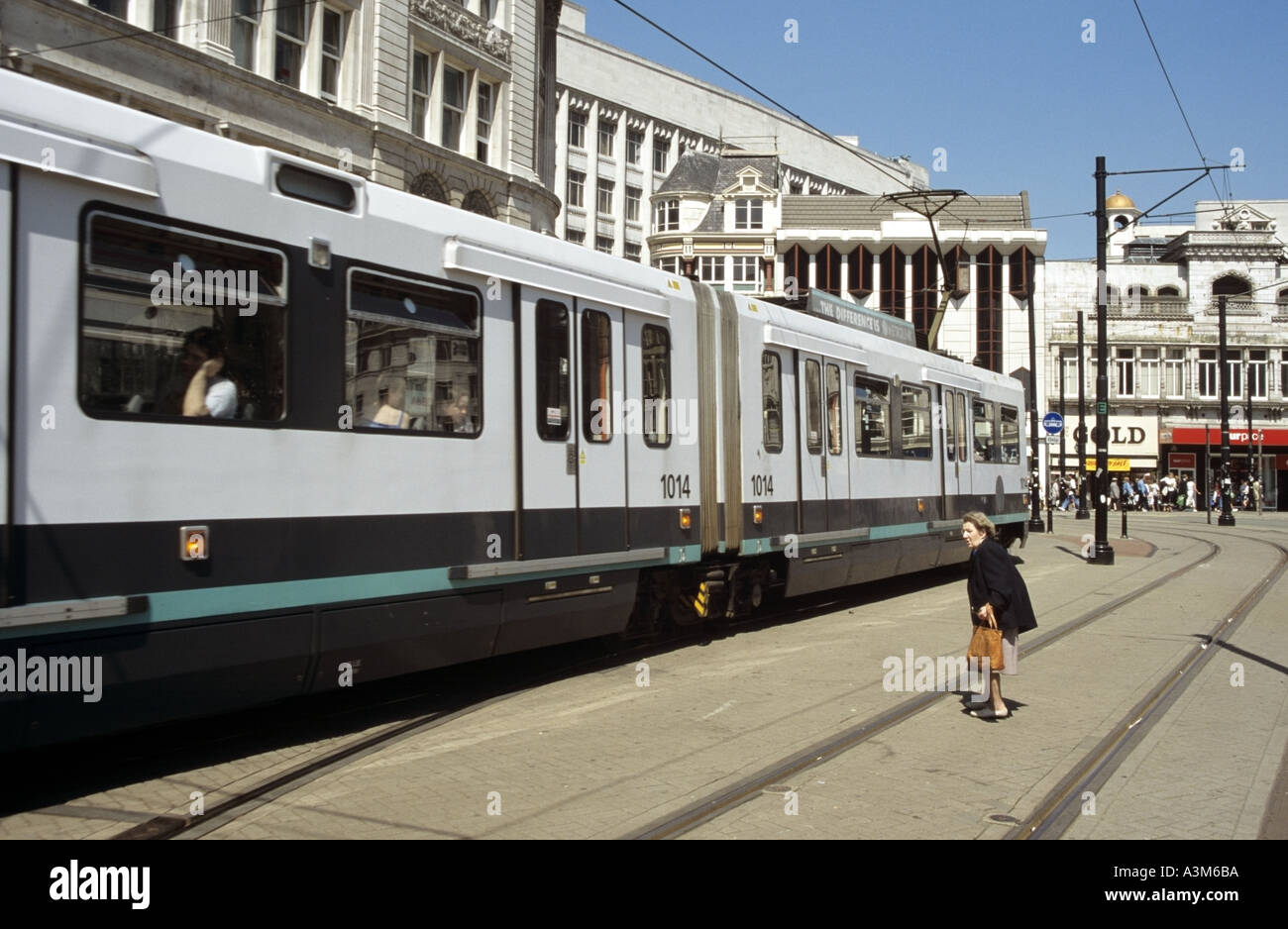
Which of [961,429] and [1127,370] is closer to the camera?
[961,429]

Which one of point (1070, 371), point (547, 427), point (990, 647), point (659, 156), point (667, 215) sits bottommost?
point (990, 647)

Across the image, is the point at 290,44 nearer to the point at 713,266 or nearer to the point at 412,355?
the point at 412,355

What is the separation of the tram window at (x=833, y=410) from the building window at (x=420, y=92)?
21.6 metres

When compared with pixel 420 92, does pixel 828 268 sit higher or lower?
higher

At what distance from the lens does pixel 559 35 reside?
7638 cm

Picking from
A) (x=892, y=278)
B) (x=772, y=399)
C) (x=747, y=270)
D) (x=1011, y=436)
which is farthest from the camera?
(x=892, y=278)

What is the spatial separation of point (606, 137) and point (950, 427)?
65109 mm

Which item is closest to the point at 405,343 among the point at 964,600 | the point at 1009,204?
the point at 964,600

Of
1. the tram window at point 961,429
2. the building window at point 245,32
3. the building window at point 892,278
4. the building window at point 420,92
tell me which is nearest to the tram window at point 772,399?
the tram window at point 961,429

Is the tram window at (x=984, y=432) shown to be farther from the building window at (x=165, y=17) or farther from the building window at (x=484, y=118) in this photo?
the building window at (x=484, y=118)

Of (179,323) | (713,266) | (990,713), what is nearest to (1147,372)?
(713,266)

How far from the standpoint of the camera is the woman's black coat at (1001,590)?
8492 mm

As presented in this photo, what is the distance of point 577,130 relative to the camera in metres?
77.3

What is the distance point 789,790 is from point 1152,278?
229 ft
